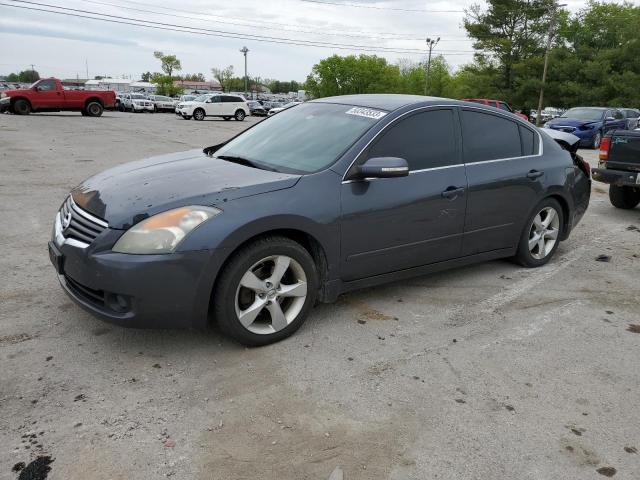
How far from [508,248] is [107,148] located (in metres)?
11.8

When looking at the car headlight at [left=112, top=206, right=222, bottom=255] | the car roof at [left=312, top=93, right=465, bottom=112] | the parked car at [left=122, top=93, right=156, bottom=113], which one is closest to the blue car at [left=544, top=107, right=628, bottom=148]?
the car roof at [left=312, top=93, right=465, bottom=112]

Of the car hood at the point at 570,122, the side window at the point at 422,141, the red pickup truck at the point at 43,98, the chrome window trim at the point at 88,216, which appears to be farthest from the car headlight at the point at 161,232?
the red pickup truck at the point at 43,98

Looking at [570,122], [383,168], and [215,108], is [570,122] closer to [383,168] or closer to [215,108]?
[383,168]

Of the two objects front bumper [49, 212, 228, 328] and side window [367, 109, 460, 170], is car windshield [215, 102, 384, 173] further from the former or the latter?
front bumper [49, 212, 228, 328]

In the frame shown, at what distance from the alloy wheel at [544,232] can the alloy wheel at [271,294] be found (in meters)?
2.59

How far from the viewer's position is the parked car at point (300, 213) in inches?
122

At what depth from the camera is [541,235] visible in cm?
514

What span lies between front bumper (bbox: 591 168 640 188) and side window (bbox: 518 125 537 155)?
3.20m

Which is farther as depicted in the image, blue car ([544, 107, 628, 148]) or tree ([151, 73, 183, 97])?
tree ([151, 73, 183, 97])

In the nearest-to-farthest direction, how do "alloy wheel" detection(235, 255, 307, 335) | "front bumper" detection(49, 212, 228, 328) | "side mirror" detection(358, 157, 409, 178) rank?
"front bumper" detection(49, 212, 228, 328)
"alloy wheel" detection(235, 255, 307, 335)
"side mirror" detection(358, 157, 409, 178)

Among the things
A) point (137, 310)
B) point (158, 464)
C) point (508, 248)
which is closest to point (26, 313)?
point (137, 310)

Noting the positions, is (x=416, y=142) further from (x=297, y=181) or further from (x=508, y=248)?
(x=508, y=248)

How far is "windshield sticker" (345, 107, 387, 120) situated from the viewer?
401 cm

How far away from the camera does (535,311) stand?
421cm
